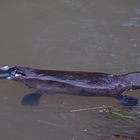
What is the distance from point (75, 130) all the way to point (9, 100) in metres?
0.61

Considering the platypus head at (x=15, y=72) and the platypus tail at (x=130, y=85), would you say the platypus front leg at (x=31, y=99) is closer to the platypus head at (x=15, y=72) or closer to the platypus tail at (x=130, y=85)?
the platypus head at (x=15, y=72)

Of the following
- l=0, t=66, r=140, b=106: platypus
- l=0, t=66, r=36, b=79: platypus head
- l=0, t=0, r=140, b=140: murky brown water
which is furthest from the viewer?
l=0, t=66, r=36, b=79: platypus head

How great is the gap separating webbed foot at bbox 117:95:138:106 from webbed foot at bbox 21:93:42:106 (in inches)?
24.3

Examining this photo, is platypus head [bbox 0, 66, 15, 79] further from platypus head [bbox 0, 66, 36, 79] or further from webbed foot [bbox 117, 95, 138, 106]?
webbed foot [bbox 117, 95, 138, 106]

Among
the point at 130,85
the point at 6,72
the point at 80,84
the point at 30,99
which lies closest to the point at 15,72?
the point at 6,72

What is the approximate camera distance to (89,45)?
14.2 feet

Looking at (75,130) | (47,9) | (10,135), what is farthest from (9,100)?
(47,9)

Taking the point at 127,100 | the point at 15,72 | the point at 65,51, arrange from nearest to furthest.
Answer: the point at 127,100
the point at 15,72
the point at 65,51

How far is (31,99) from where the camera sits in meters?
3.69

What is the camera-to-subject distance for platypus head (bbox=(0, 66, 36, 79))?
3816mm

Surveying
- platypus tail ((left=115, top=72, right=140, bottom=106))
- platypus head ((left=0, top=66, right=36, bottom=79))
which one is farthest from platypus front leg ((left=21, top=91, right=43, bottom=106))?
platypus tail ((left=115, top=72, right=140, bottom=106))

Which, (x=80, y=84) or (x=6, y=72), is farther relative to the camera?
(x=6, y=72)

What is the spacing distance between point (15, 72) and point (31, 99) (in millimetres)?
287

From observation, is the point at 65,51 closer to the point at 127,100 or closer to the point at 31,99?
the point at 31,99
